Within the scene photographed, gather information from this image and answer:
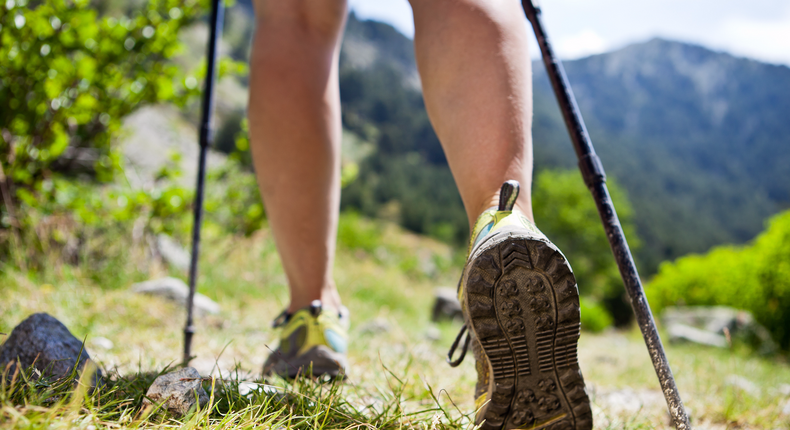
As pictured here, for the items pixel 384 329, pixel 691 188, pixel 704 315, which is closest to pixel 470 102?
pixel 384 329

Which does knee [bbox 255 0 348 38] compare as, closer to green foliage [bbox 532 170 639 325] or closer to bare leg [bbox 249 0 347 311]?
bare leg [bbox 249 0 347 311]

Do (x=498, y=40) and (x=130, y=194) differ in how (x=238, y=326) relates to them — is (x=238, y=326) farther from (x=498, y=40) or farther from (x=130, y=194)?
(x=498, y=40)

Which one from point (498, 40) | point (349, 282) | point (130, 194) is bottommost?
point (349, 282)

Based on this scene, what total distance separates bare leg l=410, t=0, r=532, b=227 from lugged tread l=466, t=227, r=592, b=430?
113 mm

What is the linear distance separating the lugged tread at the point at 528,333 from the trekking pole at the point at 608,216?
10 cm

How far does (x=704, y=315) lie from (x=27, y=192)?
681 centimetres

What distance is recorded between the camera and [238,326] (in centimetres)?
185

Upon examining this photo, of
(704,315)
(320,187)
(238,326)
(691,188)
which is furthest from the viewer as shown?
(691,188)

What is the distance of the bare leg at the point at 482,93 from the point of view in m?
Answer: 0.65

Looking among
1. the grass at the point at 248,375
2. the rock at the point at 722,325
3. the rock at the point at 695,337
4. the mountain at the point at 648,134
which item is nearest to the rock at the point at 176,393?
the grass at the point at 248,375

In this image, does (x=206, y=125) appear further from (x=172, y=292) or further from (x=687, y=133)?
(x=687, y=133)

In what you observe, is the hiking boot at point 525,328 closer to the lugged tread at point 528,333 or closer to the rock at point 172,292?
the lugged tread at point 528,333

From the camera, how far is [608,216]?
26.5 inches

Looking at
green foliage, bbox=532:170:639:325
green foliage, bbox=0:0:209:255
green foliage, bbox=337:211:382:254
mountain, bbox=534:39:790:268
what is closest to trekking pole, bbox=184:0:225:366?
green foliage, bbox=0:0:209:255
